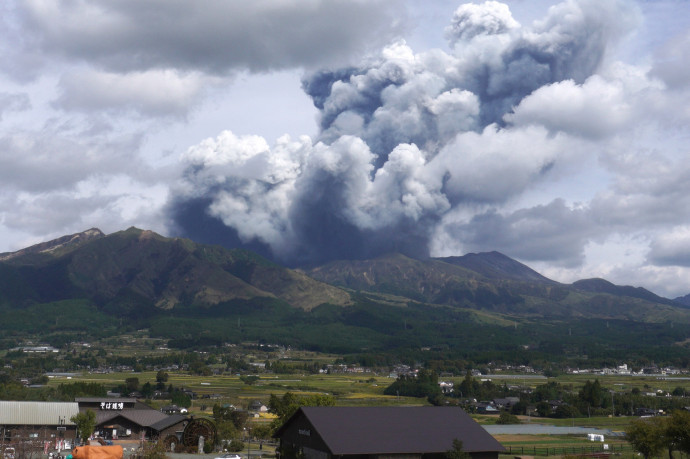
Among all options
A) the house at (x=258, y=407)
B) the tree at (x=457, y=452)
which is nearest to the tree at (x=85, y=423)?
the tree at (x=457, y=452)

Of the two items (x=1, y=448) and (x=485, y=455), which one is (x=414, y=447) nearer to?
(x=485, y=455)

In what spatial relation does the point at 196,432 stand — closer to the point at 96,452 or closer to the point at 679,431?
the point at 96,452

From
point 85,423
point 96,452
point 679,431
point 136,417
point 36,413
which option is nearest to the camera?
point 96,452

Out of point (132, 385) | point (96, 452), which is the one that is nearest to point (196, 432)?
point (96, 452)

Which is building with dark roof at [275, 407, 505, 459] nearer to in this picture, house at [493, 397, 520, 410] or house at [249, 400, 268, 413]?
house at [249, 400, 268, 413]

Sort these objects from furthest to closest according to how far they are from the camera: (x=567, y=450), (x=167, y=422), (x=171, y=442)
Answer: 1. (x=167, y=422)
2. (x=567, y=450)
3. (x=171, y=442)

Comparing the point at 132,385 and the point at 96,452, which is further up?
the point at 132,385

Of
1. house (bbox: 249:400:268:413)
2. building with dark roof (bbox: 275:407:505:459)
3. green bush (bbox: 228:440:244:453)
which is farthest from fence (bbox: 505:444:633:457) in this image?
A: house (bbox: 249:400:268:413)
